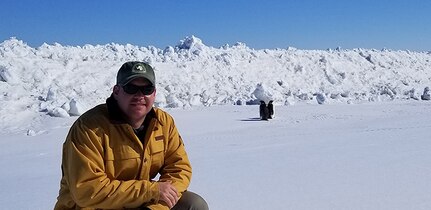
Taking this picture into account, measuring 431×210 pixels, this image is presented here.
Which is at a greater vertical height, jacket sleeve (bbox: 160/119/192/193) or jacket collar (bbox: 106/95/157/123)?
jacket collar (bbox: 106/95/157/123)

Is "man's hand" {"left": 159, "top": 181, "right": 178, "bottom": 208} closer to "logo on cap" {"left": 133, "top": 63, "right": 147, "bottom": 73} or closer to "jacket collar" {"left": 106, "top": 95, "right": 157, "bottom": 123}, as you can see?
"jacket collar" {"left": 106, "top": 95, "right": 157, "bottom": 123}

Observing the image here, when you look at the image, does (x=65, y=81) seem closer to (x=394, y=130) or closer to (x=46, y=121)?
(x=46, y=121)

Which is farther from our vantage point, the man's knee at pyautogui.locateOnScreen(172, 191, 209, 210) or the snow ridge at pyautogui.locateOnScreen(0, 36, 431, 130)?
the snow ridge at pyautogui.locateOnScreen(0, 36, 431, 130)

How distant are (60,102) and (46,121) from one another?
2.10 m

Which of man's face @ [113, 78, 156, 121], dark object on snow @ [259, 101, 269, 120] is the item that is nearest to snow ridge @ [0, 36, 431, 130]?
dark object on snow @ [259, 101, 269, 120]

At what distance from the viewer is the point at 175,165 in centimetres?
226

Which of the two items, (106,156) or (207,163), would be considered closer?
(106,156)

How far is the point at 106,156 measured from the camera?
199cm

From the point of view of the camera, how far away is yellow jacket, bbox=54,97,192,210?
75.5 inches

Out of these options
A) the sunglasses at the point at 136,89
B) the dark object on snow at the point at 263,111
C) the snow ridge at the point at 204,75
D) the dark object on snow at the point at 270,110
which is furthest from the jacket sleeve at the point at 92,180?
the snow ridge at the point at 204,75

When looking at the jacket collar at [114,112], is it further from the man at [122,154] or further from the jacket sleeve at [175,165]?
the jacket sleeve at [175,165]

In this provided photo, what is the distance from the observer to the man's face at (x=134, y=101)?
205 centimetres

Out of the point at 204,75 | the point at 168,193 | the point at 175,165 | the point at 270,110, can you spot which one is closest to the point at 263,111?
the point at 270,110

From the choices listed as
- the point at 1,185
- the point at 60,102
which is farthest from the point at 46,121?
the point at 1,185
